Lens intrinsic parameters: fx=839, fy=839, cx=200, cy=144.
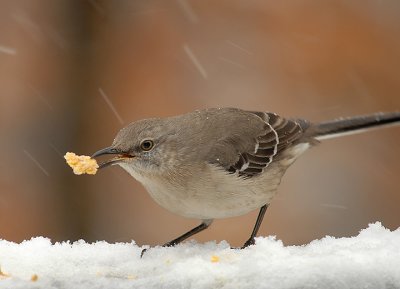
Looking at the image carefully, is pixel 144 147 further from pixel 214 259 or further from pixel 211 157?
pixel 214 259

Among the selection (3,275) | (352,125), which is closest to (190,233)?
(352,125)

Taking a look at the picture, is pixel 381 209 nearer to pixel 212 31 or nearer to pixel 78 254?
pixel 212 31

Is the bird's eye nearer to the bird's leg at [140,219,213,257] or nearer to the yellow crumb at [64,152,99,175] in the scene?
the yellow crumb at [64,152,99,175]

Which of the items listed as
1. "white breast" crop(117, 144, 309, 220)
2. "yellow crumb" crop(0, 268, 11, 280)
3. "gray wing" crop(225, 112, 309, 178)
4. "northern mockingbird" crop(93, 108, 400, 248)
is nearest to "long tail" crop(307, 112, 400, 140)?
"northern mockingbird" crop(93, 108, 400, 248)

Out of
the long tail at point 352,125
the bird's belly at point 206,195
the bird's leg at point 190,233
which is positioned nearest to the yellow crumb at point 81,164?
the bird's belly at point 206,195

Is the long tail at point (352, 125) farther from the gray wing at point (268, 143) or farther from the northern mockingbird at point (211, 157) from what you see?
the gray wing at point (268, 143)
